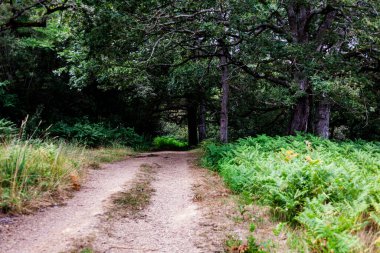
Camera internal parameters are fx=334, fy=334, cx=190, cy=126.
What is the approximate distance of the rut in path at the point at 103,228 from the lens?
4.21 metres

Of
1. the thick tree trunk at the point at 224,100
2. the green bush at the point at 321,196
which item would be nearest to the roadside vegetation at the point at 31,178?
the green bush at the point at 321,196

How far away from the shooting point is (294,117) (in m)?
14.0

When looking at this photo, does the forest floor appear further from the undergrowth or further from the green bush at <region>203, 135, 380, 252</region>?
the green bush at <region>203, 135, 380, 252</region>

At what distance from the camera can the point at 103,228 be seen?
478cm

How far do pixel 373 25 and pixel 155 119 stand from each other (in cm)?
1750

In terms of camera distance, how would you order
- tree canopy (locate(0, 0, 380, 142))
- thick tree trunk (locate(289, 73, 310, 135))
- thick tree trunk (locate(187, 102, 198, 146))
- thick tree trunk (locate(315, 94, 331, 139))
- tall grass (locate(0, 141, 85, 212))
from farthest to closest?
thick tree trunk (locate(187, 102, 198, 146)) < thick tree trunk (locate(315, 94, 331, 139)) < thick tree trunk (locate(289, 73, 310, 135)) < tree canopy (locate(0, 0, 380, 142)) < tall grass (locate(0, 141, 85, 212))

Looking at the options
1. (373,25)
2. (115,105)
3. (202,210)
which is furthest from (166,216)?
(115,105)

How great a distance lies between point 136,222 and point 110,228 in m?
0.55

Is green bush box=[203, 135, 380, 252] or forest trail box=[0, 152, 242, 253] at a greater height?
green bush box=[203, 135, 380, 252]

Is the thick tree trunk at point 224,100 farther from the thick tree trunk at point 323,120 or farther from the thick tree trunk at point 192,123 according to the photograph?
the thick tree trunk at point 192,123

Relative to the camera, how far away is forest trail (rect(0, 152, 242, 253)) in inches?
165

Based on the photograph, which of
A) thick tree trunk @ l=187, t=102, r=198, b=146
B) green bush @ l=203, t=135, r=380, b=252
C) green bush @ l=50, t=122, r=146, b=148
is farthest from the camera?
thick tree trunk @ l=187, t=102, r=198, b=146

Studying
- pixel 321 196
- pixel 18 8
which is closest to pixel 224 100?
pixel 18 8

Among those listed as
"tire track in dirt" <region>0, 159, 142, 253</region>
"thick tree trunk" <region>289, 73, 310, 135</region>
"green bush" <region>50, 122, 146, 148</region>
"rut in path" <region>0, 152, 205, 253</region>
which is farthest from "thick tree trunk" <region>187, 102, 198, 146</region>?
"tire track in dirt" <region>0, 159, 142, 253</region>
